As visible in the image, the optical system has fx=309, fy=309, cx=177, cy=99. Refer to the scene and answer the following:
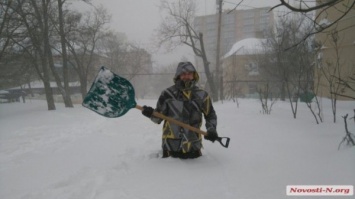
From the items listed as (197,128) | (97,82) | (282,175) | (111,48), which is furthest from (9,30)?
(111,48)

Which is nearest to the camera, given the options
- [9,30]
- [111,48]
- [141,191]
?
[141,191]

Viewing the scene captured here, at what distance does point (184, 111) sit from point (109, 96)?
979 mm

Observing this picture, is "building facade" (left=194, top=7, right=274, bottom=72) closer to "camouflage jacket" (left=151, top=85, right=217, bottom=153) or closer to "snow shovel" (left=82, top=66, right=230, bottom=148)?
"camouflage jacket" (left=151, top=85, right=217, bottom=153)

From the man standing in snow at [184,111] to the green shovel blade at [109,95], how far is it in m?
0.42

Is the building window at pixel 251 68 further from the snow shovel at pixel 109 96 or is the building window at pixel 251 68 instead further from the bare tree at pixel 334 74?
the snow shovel at pixel 109 96

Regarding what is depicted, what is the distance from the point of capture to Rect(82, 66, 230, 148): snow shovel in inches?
153

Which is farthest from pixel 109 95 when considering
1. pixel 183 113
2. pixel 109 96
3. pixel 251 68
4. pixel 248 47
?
pixel 248 47

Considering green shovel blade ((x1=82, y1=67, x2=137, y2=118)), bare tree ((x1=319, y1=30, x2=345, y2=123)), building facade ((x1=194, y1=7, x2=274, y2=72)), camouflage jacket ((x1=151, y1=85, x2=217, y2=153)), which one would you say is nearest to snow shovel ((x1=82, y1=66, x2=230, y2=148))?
green shovel blade ((x1=82, y1=67, x2=137, y2=118))

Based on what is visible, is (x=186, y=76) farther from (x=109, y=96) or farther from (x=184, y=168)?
(x=184, y=168)

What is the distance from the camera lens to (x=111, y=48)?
31656 millimetres

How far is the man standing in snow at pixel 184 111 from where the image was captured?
393 centimetres

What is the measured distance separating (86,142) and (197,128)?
10.3 ft

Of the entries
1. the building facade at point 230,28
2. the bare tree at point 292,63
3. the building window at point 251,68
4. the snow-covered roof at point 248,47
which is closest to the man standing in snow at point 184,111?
the bare tree at point 292,63

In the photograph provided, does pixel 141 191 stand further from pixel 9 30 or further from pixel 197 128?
pixel 9 30
